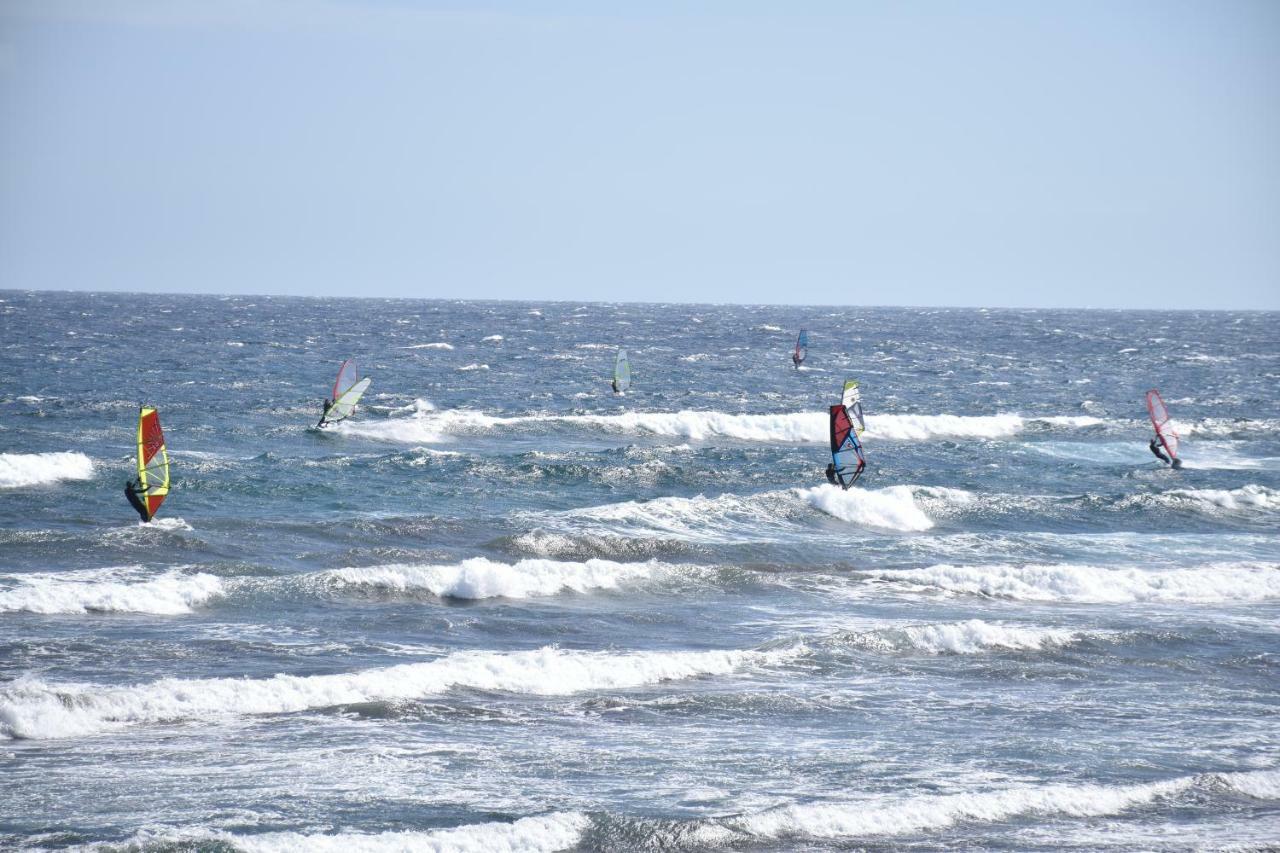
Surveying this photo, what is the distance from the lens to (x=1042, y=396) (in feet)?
174

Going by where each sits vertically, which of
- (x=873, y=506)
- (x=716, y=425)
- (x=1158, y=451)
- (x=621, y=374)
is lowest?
(x=873, y=506)

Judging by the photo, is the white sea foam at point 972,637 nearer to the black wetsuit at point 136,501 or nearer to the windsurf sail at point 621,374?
the black wetsuit at point 136,501

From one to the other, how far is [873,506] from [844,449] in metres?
3.41

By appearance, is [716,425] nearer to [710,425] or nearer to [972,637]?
[710,425]

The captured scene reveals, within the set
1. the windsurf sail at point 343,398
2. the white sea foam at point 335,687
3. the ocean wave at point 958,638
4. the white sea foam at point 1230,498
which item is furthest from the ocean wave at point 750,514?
the windsurf sail at point 343,398

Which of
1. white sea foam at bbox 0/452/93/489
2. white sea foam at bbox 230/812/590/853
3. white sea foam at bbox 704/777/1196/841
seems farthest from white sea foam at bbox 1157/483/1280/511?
white sea foam at bbox 0/452/93/489

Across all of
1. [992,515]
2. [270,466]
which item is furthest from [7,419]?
[992,515]

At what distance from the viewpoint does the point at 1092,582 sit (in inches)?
845

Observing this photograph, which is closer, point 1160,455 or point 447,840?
point 447,840

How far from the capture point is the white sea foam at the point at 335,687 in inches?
501

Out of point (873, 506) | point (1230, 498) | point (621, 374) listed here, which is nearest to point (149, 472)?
point (873, 506)

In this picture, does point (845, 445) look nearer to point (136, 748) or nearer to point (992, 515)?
point (992, 515)

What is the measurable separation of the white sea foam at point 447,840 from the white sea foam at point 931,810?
4.08 feet

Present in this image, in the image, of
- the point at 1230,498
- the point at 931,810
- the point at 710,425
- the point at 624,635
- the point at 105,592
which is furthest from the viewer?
the point at 710,425
